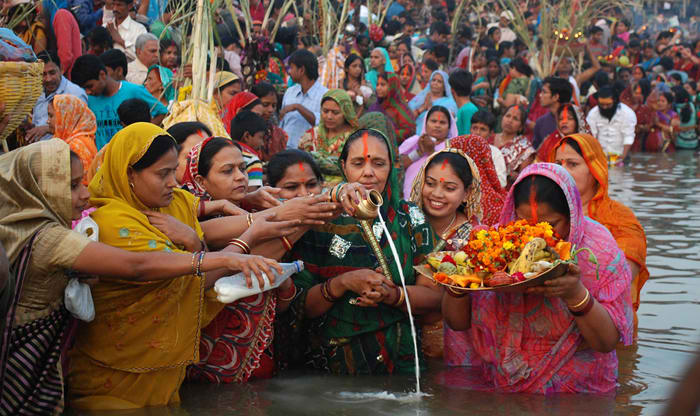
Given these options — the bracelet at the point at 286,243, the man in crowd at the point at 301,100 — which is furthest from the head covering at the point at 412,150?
the bracelet at the point at 286,243

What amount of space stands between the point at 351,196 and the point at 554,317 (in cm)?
118

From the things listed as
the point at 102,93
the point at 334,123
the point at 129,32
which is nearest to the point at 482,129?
the point at 334,123

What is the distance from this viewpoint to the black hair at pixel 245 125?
22.2 feet

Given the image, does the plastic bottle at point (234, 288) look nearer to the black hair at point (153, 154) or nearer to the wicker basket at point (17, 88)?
the black hair at point (153, 154)

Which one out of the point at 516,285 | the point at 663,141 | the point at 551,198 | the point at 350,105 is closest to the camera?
the point at 516,285

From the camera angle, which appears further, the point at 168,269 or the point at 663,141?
the point at 663,141

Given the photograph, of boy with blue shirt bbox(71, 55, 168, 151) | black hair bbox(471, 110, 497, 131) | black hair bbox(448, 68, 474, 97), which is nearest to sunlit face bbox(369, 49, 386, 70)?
black hair bbox(448, 68, 474, 97)

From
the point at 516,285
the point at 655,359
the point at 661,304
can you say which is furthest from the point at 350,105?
the point at 516,285

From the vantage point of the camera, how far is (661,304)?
648 centimetres

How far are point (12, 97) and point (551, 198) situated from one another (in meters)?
2.82

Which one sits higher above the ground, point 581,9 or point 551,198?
point 581,9

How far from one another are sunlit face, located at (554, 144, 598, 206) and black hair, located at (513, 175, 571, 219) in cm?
121

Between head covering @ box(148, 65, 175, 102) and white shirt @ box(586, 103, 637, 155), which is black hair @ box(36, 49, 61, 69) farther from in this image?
white shirt @ box(586, 103, 637, 155)

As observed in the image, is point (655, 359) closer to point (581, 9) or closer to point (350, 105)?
point (350, 105)
